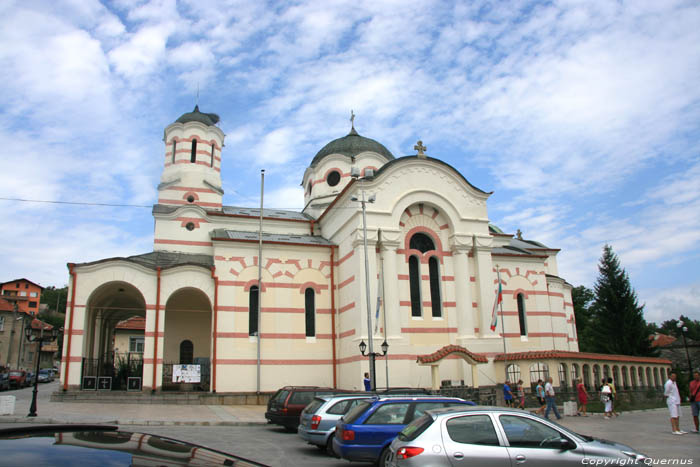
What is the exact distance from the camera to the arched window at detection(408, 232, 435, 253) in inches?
1142

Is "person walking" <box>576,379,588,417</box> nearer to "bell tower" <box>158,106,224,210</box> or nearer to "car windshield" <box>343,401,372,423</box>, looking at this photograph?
"car windshield" <box>343,401,372,423</box>

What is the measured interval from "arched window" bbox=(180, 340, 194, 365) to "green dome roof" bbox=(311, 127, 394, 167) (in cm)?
1535

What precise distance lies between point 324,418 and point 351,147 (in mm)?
26946

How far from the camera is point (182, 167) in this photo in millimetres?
34969

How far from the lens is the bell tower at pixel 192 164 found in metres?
34.5

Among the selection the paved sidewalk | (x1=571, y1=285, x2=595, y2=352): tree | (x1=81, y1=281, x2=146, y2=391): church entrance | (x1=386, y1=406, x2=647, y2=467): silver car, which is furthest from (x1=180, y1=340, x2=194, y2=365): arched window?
(x1=571, y1=285, x2=595, y2=352): tree

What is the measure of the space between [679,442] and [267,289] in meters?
19.7

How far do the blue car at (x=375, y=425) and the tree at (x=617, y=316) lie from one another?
3331 cm

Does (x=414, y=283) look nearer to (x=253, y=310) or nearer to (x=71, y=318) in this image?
(x=253, y=310)

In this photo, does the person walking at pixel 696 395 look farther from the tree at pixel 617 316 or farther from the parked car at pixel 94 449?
the tree at pixel 617 316

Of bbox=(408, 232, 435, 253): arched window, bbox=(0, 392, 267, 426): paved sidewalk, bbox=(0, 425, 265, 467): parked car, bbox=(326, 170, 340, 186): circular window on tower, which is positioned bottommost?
bbox=(0, 392, 267, 426): paved sidewalk

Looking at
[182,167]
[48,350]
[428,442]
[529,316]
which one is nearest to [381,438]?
[428,442]

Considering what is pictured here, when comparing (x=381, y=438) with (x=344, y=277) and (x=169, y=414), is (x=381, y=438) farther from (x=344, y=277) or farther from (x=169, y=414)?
(x=344, y=277)

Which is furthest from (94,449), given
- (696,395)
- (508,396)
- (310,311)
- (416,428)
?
(310,311)
